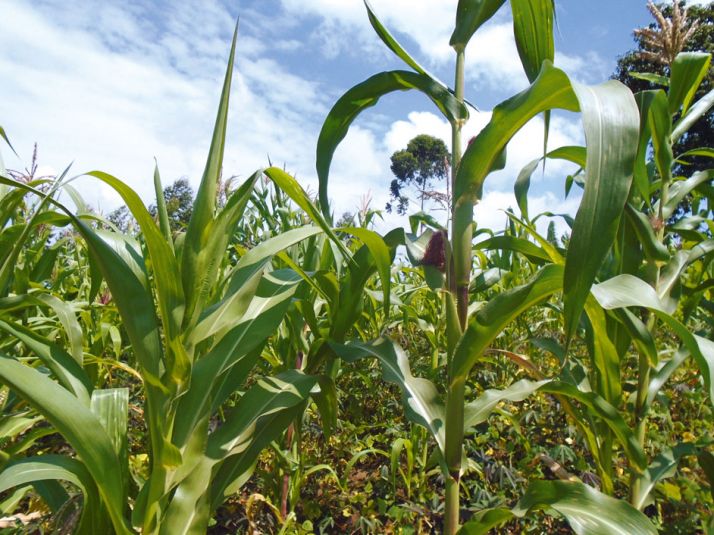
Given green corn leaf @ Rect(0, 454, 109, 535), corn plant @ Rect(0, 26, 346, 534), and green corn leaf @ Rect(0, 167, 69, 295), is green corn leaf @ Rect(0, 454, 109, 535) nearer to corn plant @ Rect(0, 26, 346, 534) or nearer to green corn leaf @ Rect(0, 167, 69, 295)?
corn plant @ Rect(0, 26, 346, 534)

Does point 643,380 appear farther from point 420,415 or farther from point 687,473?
point 687,473

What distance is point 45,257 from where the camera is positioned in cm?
169

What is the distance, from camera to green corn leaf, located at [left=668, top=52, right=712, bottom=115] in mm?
1234

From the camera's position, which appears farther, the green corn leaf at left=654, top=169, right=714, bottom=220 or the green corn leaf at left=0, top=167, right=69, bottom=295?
the green corn leaf at left=654, top=169, right=714, bottom=220

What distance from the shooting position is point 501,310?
3.01 feet

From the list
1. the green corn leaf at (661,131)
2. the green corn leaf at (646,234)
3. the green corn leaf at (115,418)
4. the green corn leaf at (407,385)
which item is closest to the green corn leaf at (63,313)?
the green corn leaf at (115,418)

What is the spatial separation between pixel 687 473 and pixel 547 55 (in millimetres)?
1693

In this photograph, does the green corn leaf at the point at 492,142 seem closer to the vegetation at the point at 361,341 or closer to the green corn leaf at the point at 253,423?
the vegetation at the point at 361,341

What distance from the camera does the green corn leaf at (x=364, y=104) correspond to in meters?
1.06

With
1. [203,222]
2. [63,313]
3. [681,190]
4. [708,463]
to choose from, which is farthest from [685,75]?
[63,313]

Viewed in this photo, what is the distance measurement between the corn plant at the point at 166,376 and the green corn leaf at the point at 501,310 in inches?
16.1

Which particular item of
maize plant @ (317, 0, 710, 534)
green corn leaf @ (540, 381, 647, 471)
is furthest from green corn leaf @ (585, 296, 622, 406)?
green corn leaf @ (540, 381, 647, 471)

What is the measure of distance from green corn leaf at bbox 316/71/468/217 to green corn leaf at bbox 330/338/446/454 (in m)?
0.34

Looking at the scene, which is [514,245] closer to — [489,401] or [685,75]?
[489,401]
